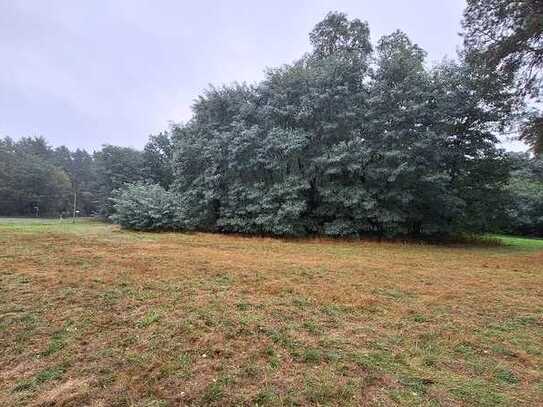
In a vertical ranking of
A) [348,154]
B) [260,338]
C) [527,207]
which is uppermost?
[348,154]

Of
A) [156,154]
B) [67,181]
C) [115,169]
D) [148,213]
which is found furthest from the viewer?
[67,181]

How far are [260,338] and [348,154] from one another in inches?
386

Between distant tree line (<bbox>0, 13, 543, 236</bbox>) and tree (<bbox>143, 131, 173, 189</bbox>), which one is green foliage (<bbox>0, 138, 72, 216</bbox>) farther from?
distant tree line (<bbox>0, 13, 543, 236</bbox>)

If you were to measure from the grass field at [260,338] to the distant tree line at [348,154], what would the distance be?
23.4 ft

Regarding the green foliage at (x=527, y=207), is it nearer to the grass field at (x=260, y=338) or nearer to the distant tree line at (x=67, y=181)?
the grass field at (x=260, y=338)

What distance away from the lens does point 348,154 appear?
465 inches

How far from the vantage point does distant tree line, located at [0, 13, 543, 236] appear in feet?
39.2

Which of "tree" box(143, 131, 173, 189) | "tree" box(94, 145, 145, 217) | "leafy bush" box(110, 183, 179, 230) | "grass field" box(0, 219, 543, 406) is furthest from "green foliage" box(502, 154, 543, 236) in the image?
"tree" box(94, 145, 145, 217)

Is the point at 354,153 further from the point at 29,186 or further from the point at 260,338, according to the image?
the point at 29,186

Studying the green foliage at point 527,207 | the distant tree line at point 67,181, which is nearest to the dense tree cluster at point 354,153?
the green foliage at point 527,207

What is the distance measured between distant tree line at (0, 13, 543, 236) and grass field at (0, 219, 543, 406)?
23.4ft

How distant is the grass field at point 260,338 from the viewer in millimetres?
2170

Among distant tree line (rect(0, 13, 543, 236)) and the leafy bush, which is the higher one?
distant tree line (rect(0, 13, 543, 236))

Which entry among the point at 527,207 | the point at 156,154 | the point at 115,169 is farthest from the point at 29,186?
the point at 527,207
